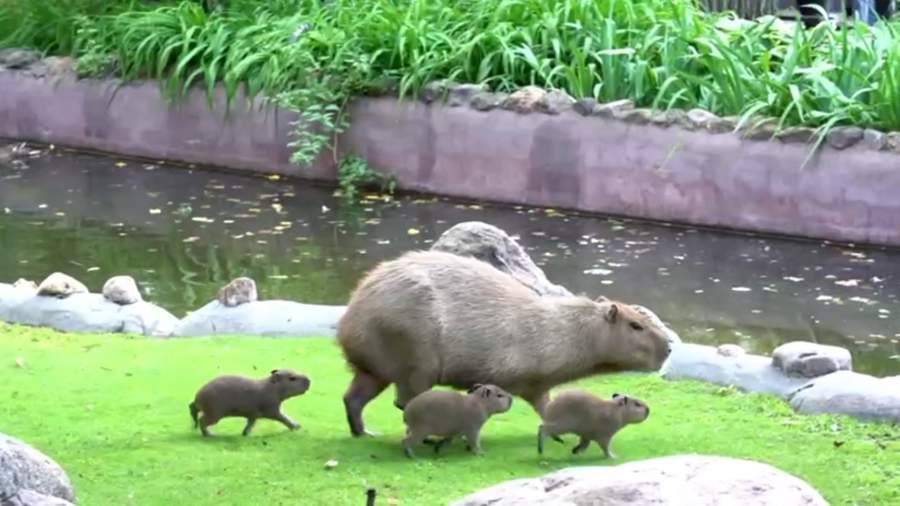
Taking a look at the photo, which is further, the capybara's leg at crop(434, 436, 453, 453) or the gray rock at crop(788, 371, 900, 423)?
the gray rock at crop(788, 371, 900, 423)

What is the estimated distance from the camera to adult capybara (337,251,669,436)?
5.90m

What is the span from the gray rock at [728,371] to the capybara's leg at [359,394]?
145 cm

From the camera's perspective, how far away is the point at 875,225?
10781 mm

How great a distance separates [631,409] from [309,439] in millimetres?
1213

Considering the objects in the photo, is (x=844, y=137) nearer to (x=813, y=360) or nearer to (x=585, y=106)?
(x=585, y=106)

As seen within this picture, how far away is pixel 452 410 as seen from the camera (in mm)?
5742

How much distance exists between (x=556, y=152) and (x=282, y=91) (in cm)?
251

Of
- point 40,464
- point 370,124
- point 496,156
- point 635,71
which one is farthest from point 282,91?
point 40,464

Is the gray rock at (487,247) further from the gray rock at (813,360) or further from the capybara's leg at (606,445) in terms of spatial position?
the capybara's leg at (606,445)

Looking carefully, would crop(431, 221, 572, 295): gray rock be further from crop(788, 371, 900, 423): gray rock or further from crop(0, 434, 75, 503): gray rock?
crop(0, 434, 75, 503): gray rock

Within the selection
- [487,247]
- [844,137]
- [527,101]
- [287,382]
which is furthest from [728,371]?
[527,101]

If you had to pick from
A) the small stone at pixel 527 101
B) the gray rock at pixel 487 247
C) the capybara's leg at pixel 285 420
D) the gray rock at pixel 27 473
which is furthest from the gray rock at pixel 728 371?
the small stone at pixel 527 101

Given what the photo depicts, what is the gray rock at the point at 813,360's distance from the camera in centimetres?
685

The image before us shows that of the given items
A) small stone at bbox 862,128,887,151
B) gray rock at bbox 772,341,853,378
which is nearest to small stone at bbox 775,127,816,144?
small stone at bbox 862,128,887,151
